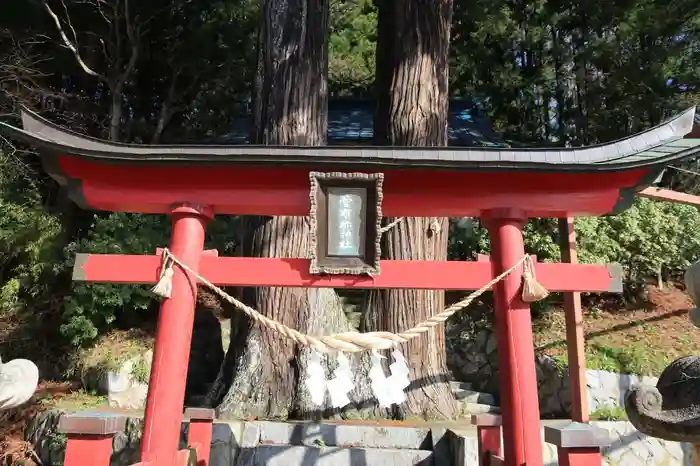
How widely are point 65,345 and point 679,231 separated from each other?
31.9ft

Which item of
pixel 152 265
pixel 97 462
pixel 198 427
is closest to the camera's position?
pixel 97 462

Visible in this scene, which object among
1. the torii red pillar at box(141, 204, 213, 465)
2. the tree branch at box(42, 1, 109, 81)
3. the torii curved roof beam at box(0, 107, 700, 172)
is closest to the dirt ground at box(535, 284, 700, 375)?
the torii curved roof beam at box(0, 107, 700, 172)

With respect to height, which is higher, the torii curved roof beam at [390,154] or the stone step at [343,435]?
the torii curved roof beam at [390,154]

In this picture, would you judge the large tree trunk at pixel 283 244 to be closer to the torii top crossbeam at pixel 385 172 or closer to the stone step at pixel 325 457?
the stone step at pixel 325 457

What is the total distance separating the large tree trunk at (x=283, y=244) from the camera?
18.7ft

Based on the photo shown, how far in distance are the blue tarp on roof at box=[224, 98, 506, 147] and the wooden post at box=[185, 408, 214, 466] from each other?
6724mm

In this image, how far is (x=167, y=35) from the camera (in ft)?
37.5

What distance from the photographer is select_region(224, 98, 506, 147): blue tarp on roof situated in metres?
10.8

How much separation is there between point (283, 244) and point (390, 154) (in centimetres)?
268

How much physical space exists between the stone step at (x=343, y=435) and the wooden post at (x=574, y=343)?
5.28 feet

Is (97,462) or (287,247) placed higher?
(287,247)

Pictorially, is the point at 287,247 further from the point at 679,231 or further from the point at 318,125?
the point at 679,231

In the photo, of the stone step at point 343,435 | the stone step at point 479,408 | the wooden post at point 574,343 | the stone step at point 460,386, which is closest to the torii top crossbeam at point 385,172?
the wooden post at point 574,343

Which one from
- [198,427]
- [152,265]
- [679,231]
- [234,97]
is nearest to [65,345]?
[198,427]
